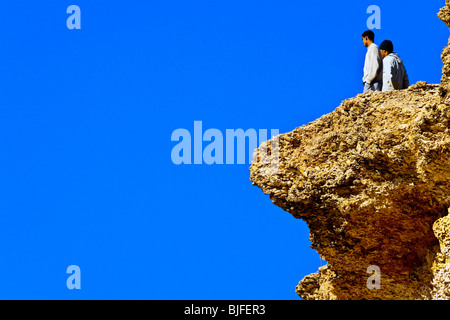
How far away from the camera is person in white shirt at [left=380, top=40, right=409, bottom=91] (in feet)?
44.0

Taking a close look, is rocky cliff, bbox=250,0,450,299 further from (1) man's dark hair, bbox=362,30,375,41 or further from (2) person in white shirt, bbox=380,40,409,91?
(1) man's dark hair, bbox=362,30,375,41

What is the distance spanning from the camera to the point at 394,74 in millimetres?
13570

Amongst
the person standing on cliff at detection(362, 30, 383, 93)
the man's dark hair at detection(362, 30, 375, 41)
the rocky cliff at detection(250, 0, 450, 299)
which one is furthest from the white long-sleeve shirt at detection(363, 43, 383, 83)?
the rocky cliff at detection(250, 0, 450, 299)

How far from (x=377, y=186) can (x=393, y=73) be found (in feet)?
11.5

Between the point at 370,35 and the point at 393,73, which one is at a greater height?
the point at 370,35

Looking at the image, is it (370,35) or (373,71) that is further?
(370,35)

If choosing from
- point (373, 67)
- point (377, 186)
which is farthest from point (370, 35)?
point (377, 186)

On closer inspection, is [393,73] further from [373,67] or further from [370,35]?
[370,35]

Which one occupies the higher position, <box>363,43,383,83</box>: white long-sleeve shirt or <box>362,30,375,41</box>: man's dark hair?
<box>362,30,375,41</box>: man's dark hair

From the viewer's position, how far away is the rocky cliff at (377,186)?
1007 centimetres

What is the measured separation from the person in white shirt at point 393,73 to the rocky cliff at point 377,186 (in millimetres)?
2108

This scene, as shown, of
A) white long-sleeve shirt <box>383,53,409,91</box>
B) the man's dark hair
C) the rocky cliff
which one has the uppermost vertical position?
the man's dark hair
